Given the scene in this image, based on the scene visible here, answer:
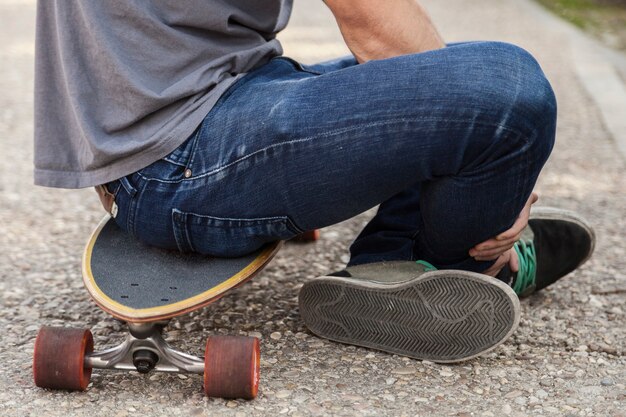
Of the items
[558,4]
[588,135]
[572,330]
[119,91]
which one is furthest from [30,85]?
[558,4]

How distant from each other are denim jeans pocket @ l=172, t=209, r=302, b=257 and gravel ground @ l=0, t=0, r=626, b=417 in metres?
0.29

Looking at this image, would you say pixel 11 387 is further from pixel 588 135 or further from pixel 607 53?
pixel 607 53

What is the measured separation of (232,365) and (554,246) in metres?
1.03

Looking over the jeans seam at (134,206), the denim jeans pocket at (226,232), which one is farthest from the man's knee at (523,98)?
the jeans seam at (134,206)

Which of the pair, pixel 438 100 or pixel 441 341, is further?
pixel 441 341

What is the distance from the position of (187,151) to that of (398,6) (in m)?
0.55

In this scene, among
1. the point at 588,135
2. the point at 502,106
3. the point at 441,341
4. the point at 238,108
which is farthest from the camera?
the point at 588,135

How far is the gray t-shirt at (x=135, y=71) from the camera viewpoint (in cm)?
181

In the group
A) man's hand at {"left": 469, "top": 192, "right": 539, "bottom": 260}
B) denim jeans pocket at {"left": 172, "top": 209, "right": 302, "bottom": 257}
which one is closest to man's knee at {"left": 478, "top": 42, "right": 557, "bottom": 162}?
man's hand at {"left": 469, "top": 192, "right": 539, "bottom": 260}

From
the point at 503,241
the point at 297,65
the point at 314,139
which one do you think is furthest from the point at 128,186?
the point at 503,241

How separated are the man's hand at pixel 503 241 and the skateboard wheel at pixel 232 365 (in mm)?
553

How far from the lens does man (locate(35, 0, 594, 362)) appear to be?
5.65 feet

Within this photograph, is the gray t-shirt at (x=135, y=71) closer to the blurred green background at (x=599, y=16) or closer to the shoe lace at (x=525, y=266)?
the shoe lace at (x=525, y=266)

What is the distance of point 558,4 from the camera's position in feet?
27.6
